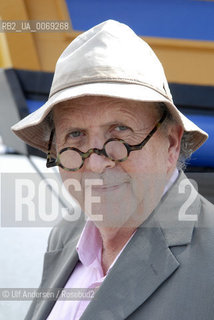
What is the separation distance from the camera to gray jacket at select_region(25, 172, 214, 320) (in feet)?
3.55

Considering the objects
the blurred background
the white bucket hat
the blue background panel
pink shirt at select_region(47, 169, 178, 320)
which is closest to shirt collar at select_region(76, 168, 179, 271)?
pink shirt at select_region(47, 169, 178, 320)

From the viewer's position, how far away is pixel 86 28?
8.50 feet

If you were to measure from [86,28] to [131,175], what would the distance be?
1574 millimetres

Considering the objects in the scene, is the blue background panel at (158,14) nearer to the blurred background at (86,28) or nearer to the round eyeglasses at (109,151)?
the blurred background at (86,28)

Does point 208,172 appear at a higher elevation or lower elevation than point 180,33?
Result: lower

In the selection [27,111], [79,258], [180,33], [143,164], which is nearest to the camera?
[143,164]

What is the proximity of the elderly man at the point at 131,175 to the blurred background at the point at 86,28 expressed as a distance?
3.80 ft

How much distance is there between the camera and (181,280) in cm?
112

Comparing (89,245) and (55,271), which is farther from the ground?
(89,245)

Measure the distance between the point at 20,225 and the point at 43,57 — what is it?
1168 mm

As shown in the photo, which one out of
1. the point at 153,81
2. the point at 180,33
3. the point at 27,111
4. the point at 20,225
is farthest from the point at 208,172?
the point at 153,81

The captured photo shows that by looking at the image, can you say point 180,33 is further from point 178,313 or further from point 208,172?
point 178,313

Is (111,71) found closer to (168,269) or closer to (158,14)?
(168,269)

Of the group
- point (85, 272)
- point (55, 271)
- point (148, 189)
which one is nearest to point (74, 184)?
point (148, 189)
